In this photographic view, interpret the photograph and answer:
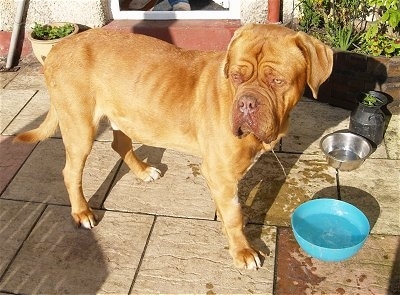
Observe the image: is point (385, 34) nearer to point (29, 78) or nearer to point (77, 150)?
point (77, 150)

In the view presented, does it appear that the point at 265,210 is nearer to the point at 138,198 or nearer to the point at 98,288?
the point at 138,198

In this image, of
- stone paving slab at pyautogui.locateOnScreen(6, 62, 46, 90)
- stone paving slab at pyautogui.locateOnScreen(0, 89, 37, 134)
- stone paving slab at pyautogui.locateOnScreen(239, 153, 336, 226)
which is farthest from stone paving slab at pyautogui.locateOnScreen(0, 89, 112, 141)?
stone paving slab at pyautogui.locateOnScreen(239, 153, 336, 226)

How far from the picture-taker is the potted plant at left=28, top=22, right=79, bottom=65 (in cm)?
577

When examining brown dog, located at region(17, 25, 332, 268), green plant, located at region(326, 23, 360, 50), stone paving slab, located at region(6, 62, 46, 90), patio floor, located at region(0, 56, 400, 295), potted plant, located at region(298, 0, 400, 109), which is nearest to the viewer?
brown dog, located at region(17, 25, 332, 268)

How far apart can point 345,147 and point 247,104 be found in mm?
2138

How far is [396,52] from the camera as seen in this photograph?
5062 mm

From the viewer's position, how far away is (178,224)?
3.94 m

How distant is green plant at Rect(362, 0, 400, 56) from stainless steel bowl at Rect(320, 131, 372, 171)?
104 cm

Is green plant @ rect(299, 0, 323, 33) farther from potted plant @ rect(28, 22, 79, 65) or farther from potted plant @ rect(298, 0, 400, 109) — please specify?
potted plant @ rect(28, 22, 79, 65)

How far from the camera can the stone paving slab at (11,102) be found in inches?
210

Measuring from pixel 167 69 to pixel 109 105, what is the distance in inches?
→ 21.9

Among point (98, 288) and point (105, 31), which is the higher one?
point (105, 31)

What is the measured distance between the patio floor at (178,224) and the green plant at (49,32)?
59.7 inches

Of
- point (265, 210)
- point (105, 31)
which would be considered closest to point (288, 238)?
point (265, 210)
